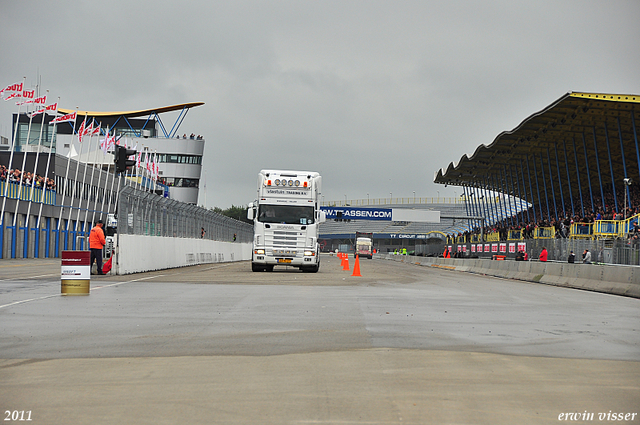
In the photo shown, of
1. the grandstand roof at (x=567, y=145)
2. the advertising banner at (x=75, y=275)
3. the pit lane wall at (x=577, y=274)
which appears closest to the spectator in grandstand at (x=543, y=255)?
the pit lane wall at (x=577, y=274)

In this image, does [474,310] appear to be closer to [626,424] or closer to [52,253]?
[626,424]

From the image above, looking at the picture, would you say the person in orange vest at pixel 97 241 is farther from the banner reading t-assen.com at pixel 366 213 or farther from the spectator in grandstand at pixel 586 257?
the banner reading t-assen.com at pixel 366 213

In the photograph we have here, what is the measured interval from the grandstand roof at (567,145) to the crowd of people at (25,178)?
3544cm

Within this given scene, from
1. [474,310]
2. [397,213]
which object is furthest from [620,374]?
[397,213]

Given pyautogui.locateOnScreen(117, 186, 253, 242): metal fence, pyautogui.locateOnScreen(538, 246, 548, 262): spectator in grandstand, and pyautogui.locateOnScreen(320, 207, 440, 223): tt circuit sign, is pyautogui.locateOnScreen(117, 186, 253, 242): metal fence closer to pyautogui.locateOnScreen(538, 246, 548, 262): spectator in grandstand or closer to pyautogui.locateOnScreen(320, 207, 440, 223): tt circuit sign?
pyautogui.locateOnScreen(538, 246, 548, 262): spectator in grandstand

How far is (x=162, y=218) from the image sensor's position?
31344 millimetres

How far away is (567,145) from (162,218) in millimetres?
40542

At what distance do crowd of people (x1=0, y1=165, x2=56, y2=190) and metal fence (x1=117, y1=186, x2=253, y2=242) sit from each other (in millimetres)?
14319

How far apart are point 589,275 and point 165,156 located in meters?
96.6

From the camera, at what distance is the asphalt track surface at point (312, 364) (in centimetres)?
540

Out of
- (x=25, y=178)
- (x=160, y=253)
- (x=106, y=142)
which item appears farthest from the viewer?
(x=106, y=142)

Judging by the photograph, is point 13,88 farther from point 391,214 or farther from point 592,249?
Answer: point 391,214

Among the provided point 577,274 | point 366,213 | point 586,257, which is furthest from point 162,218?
point 366,213

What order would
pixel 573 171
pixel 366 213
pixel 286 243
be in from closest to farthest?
pixel 286 243
pixel 573 171
pixel 366 213
